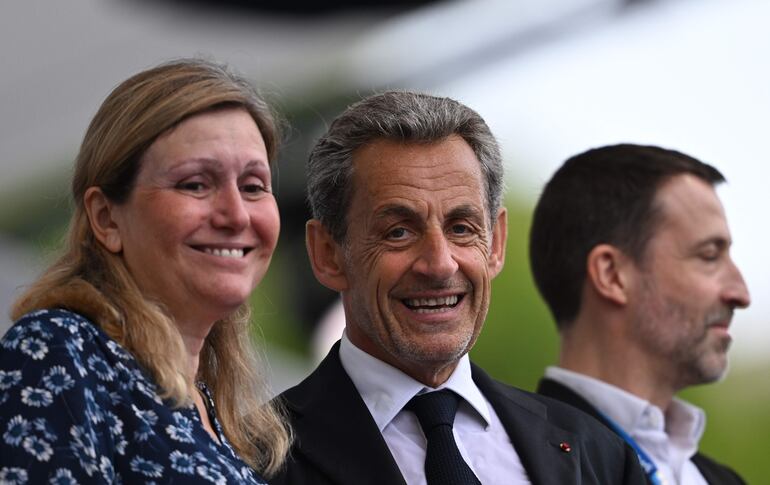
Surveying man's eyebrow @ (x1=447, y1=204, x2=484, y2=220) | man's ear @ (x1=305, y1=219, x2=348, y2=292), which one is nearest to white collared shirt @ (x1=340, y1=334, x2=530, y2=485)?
man's ear @ (x1=305, y1=219, x2=348, y2=292)

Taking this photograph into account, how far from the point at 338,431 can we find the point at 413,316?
0.31 meters

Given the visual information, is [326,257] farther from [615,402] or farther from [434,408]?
[615,402]

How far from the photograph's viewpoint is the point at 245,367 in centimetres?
312

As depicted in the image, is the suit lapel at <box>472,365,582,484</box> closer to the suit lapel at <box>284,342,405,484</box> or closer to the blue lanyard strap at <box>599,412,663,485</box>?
the suit lapel at <box>284,342,405,484</box>

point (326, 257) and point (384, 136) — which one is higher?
point (384, 136)

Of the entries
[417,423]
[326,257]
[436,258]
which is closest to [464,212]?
[436,258]

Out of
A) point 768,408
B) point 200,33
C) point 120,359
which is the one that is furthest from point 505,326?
point 120,359

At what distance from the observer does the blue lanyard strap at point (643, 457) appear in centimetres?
374

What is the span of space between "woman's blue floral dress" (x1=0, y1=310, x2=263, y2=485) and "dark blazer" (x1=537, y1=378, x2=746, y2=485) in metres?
1.53

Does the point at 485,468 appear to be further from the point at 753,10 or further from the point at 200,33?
the point at 753,10

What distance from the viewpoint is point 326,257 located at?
328 centimetres

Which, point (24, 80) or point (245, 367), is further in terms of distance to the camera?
point (24, 80)

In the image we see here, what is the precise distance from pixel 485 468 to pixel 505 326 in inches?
153

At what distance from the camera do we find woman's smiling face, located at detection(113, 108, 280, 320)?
270cm
